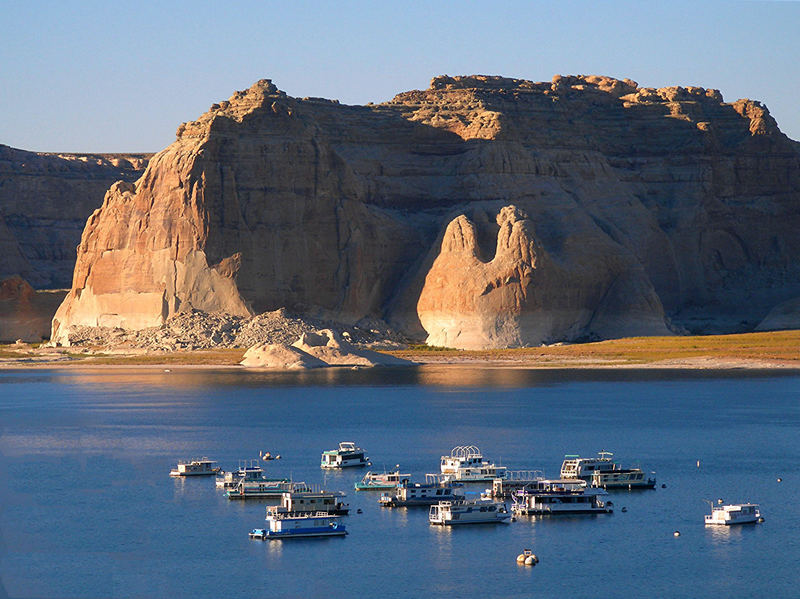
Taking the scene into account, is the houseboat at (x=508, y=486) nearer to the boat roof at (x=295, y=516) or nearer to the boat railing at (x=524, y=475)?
the boat railing at (x=524, y=475)

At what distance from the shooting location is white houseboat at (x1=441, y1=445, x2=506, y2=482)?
231 ft

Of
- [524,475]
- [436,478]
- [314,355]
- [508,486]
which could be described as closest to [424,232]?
[314,355]

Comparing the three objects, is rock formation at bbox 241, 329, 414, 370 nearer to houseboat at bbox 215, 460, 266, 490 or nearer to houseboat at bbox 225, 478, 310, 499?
houseboat at bbox 215, 460, 266, 490

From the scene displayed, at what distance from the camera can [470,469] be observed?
70.9 m

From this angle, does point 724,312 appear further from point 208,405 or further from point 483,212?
point 208,405

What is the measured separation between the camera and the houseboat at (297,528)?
5962 cm

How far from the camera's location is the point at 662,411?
100938mm

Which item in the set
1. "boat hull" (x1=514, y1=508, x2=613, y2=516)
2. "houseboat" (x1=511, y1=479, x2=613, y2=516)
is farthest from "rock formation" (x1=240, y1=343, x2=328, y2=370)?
"boat hull" (x1=514, y1=508, x2=613, y2=516)

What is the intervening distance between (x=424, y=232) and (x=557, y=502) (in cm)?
9362

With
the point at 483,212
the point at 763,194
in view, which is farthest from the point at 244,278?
the point at 763,194

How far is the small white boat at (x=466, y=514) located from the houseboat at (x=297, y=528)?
13.4 ft

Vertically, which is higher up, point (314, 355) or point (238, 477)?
point (314, 355)

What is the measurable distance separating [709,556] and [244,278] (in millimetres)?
94475

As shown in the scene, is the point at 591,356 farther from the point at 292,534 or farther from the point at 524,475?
the point at 292,534
